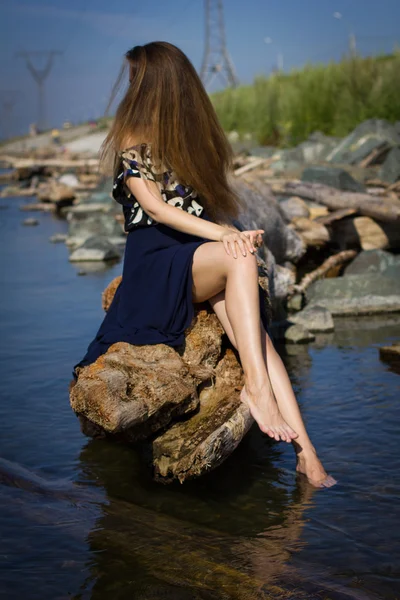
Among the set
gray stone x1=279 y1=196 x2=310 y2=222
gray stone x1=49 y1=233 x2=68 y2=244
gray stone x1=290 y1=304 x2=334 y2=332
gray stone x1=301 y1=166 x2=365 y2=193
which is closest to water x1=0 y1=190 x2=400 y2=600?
gray stone x1=290 y1=304 x2=334 y2=332

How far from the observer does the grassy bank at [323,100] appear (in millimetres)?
19656

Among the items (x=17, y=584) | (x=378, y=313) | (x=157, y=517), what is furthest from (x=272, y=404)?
(x=378, y=313)

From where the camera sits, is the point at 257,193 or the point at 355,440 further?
the point at 257,193

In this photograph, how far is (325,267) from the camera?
26.6 ft

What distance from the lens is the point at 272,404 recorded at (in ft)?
12.3

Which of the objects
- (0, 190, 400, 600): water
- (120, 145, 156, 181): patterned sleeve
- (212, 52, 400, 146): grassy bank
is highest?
(212, 52, 400, 146): grassy bank

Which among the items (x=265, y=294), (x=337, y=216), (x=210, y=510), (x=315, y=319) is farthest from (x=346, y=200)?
(x=210, y=510)

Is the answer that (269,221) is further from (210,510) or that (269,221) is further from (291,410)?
(210,510)

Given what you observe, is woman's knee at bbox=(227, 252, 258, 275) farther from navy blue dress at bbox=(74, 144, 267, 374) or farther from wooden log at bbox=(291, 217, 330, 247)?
wooden log at bbox=(291, 217, 330, 247)

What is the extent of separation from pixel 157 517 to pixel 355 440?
130 cm

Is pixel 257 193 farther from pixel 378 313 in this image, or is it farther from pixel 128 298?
pixel 128 298

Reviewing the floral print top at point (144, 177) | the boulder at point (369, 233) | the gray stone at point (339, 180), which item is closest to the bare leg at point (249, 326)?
the floral print top at point (144, 177)

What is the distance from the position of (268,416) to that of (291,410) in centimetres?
15

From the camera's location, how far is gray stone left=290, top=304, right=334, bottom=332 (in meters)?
6.62
